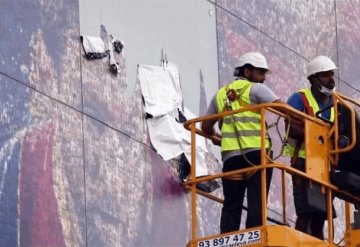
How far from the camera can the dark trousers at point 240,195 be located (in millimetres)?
12562

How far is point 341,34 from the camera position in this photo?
22391 mm

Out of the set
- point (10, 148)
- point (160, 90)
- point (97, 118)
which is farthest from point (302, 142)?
point (160, 90)

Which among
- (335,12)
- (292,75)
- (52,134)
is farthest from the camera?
(335,12)

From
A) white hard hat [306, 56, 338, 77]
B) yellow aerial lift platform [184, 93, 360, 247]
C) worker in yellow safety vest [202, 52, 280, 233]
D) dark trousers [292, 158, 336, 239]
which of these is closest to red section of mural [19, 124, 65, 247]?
yellow aerial lift platform [184, 93, 360, 247]

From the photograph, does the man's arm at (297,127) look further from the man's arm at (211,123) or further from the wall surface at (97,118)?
the wall surface at (97,118)

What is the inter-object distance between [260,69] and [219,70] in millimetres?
5454

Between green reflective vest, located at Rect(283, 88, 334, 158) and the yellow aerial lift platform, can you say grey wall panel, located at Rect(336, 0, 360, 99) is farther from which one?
the yellow aerial lift platform

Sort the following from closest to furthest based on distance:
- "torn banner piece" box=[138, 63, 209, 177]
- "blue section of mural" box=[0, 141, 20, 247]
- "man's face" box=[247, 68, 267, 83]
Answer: "man's face" box=[247, 68, 267, 83]
"blue section of mural" box=[0, 141, 20, 247]
"torn banner piece" box=[138, 63, 209, 177]

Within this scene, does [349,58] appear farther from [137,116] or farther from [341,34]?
[137,116]

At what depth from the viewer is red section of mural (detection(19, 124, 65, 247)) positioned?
14.1 meters

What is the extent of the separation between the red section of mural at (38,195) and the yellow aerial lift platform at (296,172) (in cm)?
200

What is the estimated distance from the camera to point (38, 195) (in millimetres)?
14344

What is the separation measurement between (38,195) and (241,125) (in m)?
2.74

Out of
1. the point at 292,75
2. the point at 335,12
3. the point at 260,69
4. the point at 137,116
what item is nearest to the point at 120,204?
the point at 137,116
